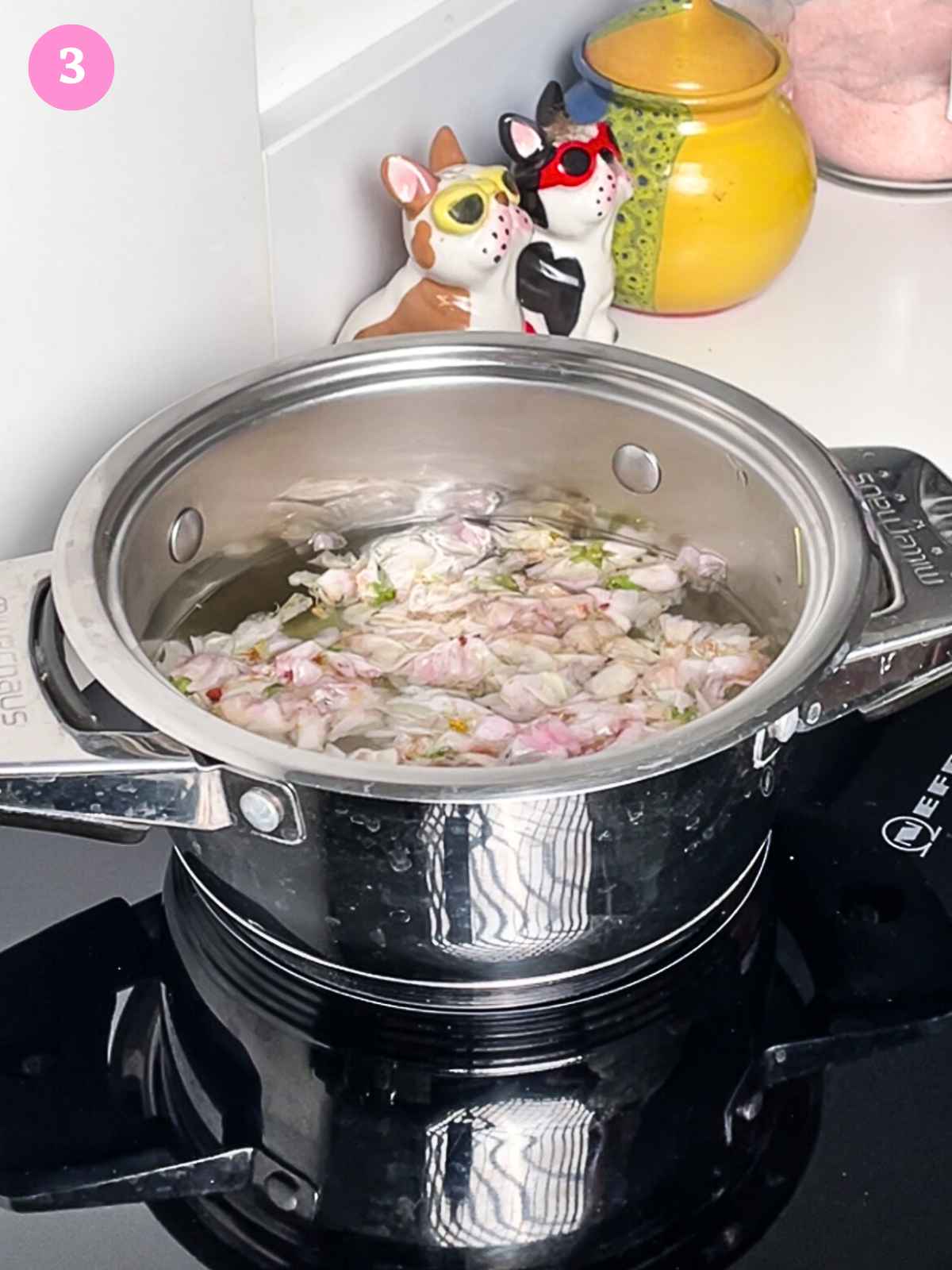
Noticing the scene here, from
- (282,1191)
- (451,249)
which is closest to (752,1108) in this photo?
(282,1191)

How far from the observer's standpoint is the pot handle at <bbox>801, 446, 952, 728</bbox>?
29.1 inches

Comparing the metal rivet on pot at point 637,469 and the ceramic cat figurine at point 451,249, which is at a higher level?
the ceramic cat figurine at point 451,249

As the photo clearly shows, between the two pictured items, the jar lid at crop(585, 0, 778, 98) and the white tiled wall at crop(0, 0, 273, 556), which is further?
the jar lid at crop(585, 0, 778, 98)

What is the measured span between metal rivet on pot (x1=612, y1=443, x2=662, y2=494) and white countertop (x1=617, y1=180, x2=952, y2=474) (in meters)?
0.22

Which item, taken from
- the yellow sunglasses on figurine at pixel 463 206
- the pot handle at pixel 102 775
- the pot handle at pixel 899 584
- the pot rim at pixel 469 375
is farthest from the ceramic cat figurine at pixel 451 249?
the pot handle at pixel 102 775

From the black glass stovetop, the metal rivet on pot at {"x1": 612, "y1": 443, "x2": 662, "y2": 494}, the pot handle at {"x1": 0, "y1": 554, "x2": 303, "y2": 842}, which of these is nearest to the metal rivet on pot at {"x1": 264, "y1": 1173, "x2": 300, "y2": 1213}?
the black glass stovetop

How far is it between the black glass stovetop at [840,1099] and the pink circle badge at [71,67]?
346mm

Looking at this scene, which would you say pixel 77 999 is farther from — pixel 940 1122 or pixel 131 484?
pixel 940 1122

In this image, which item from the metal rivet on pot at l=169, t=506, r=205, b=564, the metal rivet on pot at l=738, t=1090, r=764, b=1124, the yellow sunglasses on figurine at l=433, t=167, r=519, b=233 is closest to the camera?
the metal rivet on pot at l=738, t=1090, r=764, b=1124

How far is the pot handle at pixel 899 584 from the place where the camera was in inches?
29.1

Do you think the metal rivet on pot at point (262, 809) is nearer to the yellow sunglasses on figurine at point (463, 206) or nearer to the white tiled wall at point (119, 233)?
the white tiled wall at point (119, 233)

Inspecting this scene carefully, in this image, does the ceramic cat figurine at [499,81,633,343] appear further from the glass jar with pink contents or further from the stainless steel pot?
the glass jar with pink contents

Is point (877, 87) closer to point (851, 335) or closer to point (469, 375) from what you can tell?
point (851, 335)

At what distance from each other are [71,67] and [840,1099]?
57 cm
